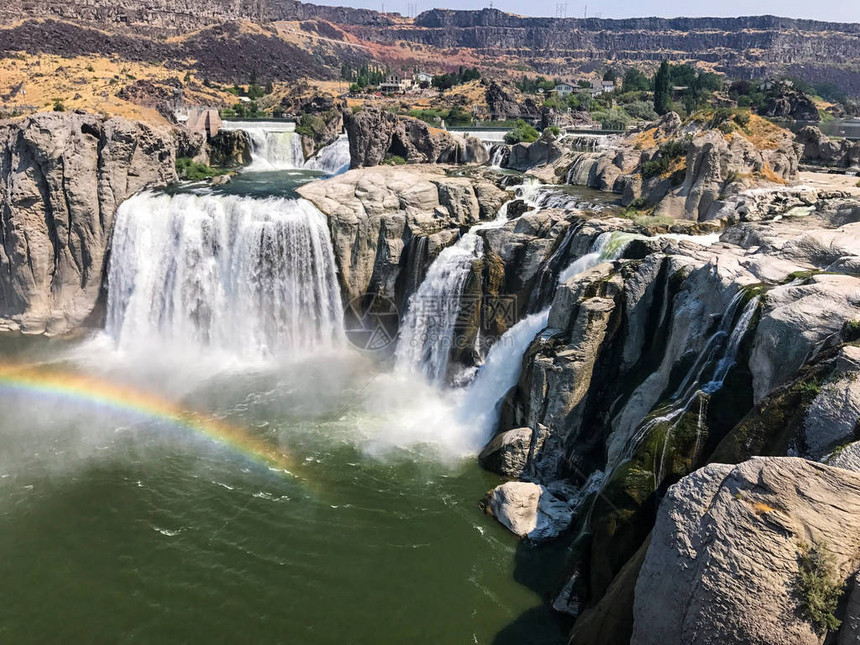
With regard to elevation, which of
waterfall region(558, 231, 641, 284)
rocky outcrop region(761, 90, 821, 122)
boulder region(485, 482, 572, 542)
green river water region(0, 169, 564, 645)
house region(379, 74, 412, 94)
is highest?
house region(379, 74, 412, 94)

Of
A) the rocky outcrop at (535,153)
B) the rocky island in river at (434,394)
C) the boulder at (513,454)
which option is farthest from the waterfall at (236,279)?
the rocky outcrop at (535,153)

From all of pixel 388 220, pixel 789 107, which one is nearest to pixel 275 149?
pixel 388 220

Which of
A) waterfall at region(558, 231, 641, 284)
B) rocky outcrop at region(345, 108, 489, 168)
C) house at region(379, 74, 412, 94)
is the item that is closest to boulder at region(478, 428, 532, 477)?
waterfall at region(558, 231, 641, 284)

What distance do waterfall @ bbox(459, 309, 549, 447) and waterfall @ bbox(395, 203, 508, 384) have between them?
220 cm

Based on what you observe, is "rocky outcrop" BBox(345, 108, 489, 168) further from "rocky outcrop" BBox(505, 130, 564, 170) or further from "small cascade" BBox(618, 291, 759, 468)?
"small cascade" BBox(618, 291, 759, 468)

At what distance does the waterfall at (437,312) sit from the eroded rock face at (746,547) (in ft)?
47.9

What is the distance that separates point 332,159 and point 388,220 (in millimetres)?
20598

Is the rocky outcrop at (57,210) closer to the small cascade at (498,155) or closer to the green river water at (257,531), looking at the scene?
the green river water at (257,531)

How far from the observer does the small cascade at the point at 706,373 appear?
1158cm

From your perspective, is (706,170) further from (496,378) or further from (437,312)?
(496,378)

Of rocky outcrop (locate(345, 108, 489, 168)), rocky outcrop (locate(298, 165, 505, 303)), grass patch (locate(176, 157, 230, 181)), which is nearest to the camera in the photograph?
rocky outcrop (locate(298, 165, 505, 303))

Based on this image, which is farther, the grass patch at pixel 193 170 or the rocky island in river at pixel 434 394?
the grass patch at pixel 193 170

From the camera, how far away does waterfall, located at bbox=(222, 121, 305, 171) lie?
44.3m

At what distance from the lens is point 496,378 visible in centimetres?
1955
